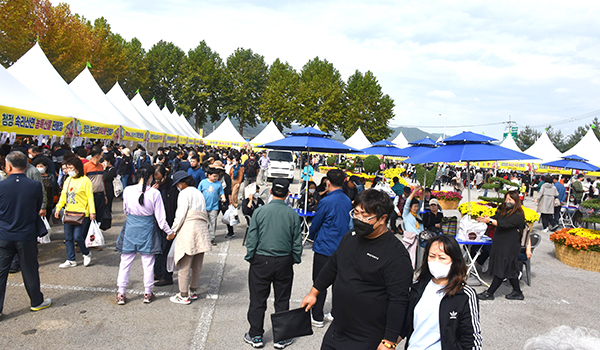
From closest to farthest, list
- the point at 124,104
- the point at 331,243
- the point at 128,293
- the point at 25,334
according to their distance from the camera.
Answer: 1. the point at 25,334
2. the point at 331,243
3. the point at 128,293
4. the point at 124,104

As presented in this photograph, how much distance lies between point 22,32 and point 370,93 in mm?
46891

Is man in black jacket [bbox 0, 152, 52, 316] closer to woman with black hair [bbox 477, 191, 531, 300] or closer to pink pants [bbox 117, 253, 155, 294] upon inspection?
pink pants [bbox 117, 253, 155, 294]

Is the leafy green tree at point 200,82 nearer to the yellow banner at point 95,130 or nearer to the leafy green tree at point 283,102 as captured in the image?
the leafy green tree at point 283,102

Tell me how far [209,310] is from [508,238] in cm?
449

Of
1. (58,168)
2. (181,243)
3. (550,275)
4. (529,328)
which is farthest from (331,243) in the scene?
(58,168)

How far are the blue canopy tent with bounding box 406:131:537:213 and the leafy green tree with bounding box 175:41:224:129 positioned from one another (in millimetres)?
57334

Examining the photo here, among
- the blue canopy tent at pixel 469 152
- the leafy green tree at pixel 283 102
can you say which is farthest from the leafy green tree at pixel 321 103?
the blue canopy tent at pixel 469 152

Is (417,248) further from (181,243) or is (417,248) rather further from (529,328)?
(181,243)

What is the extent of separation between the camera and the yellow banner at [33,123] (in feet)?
29.1

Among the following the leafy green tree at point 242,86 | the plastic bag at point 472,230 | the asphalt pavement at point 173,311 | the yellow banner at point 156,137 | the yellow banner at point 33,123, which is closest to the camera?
the asphalt pavement at point 173,311

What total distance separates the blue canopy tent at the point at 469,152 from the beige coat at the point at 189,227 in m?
4.35

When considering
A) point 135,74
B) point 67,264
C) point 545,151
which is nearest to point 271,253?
point 67,264

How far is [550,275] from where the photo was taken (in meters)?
7.64

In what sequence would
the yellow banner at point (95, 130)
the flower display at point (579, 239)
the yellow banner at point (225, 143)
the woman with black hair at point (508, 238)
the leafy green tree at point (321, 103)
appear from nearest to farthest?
the woman with black hair at point (508, 238) → the flower display at point (579, 239) → the yellow banner at point (95, 130) → the yellow banner at point (225, 143) → the leafy green tree at point (321, 103)
